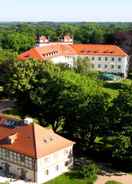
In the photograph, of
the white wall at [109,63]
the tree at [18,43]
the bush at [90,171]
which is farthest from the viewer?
the tree at [18,43]

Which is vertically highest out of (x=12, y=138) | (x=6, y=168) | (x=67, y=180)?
(x=12, y=138)

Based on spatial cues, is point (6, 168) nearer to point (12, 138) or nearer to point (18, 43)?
point (12, 138)

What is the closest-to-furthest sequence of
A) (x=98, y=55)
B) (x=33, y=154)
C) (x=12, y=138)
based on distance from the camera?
(x=33, y=154) < (x=12, y=138) < (x=98, y=55)

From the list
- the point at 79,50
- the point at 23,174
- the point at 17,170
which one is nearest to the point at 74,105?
the point at 17,170

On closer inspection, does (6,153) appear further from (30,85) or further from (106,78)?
(106,78)

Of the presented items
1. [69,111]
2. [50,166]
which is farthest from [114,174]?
[69,111]

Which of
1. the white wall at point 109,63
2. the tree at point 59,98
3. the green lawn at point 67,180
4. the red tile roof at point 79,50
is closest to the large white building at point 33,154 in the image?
the green lawn at point 67,180

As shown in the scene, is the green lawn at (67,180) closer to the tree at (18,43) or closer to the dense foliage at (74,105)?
the dense foliage at (74,105)
